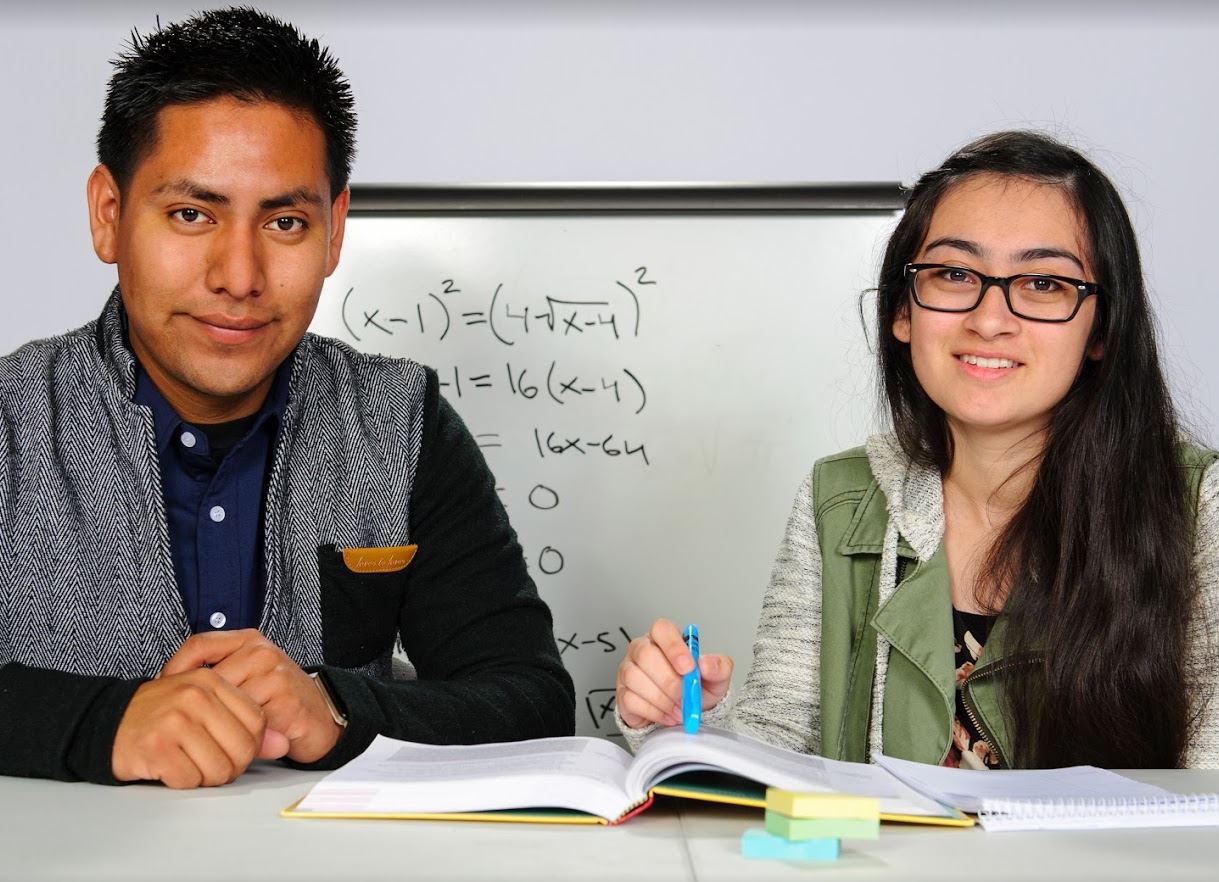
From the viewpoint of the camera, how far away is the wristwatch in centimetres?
127

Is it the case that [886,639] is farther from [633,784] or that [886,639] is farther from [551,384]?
[551,384]

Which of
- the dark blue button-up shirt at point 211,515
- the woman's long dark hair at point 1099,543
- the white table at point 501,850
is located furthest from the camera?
the dark blue button-up shirt at point 211,515

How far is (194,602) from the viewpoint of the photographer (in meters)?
1.59

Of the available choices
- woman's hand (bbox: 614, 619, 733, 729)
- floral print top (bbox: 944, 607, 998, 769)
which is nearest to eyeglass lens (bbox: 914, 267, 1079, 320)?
floral print top (bbox: 944, 607, 998, 769)

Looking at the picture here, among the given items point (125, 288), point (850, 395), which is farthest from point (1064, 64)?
point (125, 288)

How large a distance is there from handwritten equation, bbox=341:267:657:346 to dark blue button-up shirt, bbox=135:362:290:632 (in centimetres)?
79

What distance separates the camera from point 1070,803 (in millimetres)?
934

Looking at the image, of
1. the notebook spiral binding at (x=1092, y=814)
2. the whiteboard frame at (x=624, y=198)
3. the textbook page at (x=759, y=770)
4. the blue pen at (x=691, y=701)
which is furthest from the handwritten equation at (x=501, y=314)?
the notebook spiral binding at (x=1092, y=814)

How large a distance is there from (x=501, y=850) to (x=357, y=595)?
851mm

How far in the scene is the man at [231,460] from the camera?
1.53 meters

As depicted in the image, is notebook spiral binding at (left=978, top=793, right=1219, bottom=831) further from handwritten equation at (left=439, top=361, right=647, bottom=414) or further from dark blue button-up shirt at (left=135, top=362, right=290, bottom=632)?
handwritten equation at (left=439, top=361, right=647, bottom=414)

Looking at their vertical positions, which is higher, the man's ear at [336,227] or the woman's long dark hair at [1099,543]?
the man's ear at [336,227]

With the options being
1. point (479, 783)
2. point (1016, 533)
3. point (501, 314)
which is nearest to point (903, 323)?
point (1016, 533)

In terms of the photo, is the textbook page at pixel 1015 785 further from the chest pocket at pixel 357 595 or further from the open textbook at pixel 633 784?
the chest pocket at pixel 357 595
